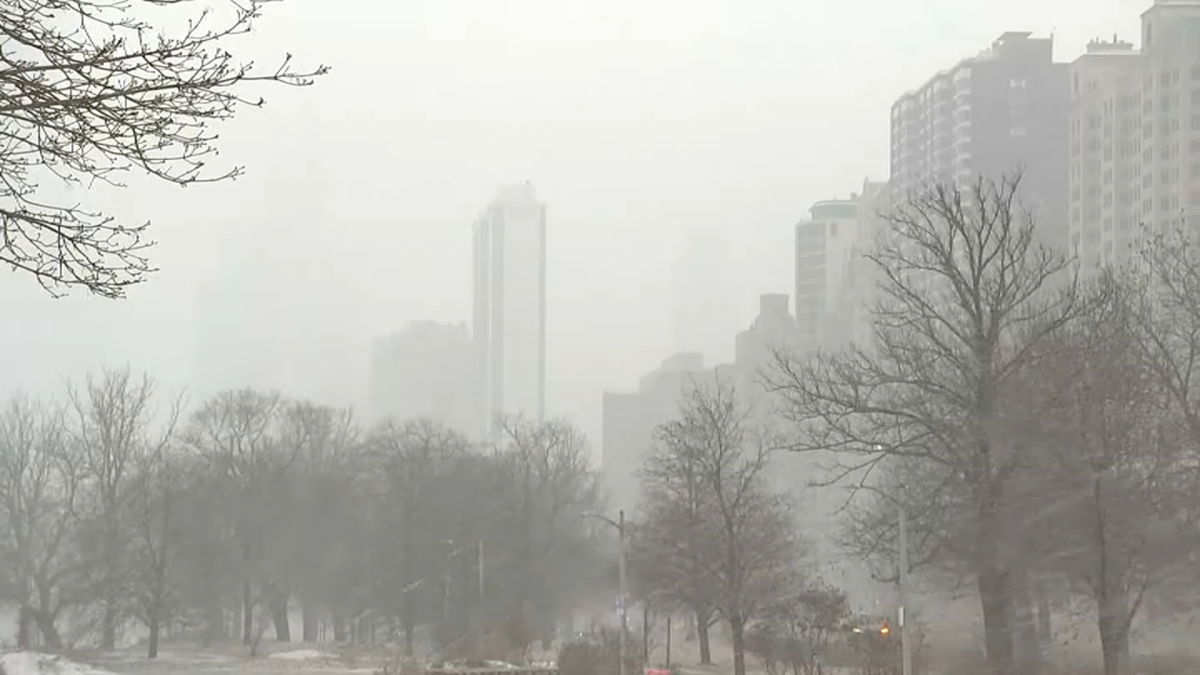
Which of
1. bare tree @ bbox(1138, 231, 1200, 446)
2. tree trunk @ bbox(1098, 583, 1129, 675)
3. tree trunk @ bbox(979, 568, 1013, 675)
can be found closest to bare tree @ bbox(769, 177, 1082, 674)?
tree trunk @ bbox(979, 568, 1013, 675)

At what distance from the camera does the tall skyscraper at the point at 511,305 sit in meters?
69.9

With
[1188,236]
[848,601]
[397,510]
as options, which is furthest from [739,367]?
[1188,236]

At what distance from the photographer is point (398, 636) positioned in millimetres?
50000

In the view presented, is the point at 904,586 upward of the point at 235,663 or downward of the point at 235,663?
upward

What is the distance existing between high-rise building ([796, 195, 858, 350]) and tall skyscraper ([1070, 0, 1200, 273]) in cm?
1205

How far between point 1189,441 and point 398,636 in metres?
33.6

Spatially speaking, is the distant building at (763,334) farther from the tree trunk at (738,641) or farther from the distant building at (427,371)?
the tree trunk at (738,641)

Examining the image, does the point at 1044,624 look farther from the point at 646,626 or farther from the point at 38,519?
the point at 38,519

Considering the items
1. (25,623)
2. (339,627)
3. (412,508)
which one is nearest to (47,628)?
(25,623)

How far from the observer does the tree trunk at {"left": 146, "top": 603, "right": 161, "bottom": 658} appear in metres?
49.2

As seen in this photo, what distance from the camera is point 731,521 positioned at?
116 feet

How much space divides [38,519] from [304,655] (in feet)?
37.5

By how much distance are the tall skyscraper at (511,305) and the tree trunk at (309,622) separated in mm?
14184

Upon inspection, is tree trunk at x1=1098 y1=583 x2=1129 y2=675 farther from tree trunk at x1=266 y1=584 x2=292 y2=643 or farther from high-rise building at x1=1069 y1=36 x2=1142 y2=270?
tree trunk at x1=266 y1=584 x2=292 y2=643
